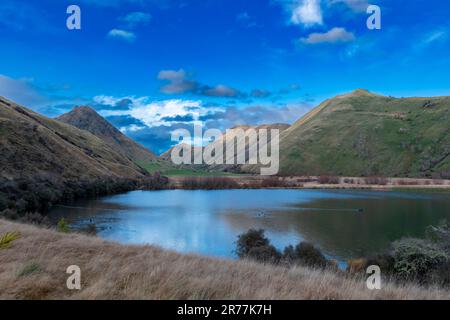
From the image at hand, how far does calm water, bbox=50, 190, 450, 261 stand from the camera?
140 feet

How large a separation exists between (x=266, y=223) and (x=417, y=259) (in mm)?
30641

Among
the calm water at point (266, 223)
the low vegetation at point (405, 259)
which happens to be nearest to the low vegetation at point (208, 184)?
the calm water at point (266, 223)

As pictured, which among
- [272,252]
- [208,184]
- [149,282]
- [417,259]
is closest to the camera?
[149,282]

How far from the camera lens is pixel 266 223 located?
56344 mm

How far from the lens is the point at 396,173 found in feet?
572

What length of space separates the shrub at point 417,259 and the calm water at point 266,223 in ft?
31.6

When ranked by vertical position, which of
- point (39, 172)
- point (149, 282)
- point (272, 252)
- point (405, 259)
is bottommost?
point (272, 252)

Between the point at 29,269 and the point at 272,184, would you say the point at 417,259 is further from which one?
the point at 272,184

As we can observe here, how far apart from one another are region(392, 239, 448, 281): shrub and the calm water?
962cm

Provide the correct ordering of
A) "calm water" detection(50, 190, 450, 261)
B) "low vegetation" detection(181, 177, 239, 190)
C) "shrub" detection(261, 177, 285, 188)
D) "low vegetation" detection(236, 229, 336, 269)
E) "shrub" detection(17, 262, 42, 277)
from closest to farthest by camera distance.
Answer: "shrub" detection(17, 262, 42, 277), "low vegetation" detection(236, 229, 336, 269), "calm water" detection(50, 190, 450, 261), "low vegetation" detection(181, 177, 239, 190), "shrub" detection(261, 177, 285, 188)

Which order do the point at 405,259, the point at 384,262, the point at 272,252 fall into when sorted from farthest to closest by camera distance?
the point at 272,252 → the point at 384,262 → the point at 405,259

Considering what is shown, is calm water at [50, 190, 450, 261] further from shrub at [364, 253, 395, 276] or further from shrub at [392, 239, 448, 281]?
shrub at [392, 239, 448, 281]

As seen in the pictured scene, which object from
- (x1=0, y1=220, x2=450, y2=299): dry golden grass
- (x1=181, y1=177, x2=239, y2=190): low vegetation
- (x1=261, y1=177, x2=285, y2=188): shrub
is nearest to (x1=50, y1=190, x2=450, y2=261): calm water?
(x1=0, y1=220, x2=450, y2=299): dry golden grass

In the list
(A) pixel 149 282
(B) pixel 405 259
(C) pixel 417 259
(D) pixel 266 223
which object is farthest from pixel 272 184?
(A) pixel 149 282
